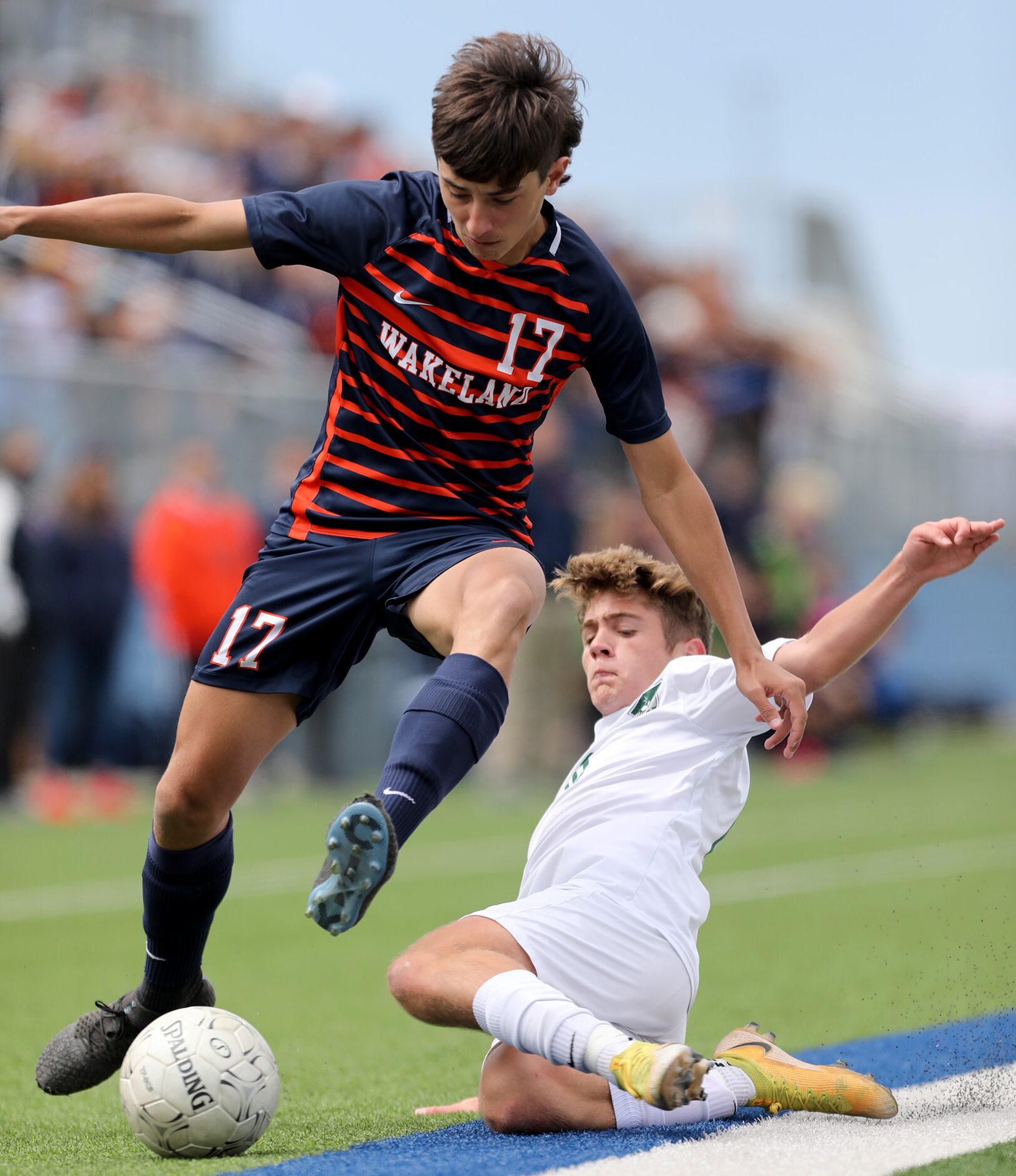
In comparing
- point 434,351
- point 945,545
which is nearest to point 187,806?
point 434,351

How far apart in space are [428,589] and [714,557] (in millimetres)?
664

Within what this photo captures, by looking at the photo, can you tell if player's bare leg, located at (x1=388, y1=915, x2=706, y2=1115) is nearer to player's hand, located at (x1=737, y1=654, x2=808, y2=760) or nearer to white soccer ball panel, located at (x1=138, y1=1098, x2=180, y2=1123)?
white soccer ball panel, located at (x1=138, y1=1098, x2=180, y2=1123)

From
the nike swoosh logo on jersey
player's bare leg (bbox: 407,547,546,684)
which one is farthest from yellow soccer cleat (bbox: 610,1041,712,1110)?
the nike swoosh logo on jersey

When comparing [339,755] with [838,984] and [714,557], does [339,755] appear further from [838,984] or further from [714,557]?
[714,557]

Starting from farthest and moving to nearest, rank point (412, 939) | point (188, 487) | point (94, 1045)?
point (188, 487) < point (412, 939) < point (94, 1045)

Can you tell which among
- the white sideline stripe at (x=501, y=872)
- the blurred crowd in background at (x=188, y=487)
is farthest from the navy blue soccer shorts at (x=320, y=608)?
the blurred crowd in background at (x=188, y=487)

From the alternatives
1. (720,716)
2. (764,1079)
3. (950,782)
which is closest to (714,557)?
(720,716)

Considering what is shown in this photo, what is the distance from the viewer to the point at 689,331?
54.0ft

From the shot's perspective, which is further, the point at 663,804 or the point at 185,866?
the point at 185,866

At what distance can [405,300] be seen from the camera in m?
3.40

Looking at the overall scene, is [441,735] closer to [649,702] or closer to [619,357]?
[649,702]

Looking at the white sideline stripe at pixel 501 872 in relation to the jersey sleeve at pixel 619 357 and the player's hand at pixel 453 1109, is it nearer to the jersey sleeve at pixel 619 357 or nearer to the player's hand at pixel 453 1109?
the player's hand at pixel 453 1109

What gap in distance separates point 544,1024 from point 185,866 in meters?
1.20

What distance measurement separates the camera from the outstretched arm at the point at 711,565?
3309 mm
